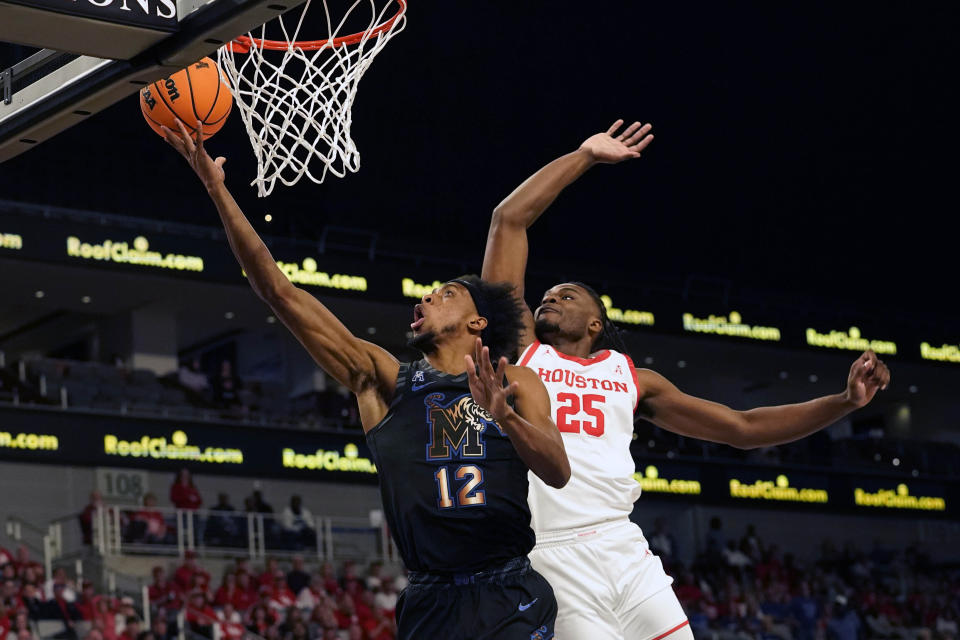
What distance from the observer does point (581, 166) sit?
216 inches

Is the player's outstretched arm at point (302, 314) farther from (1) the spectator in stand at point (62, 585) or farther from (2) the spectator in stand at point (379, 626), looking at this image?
(2) the spectator in stand at point (379, 626)

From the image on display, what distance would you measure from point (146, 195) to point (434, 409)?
19.5 m

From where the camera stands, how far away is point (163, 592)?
15.5 m

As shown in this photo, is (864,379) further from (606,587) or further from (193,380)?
(193,380)

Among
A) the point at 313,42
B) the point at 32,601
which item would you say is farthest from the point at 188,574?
the point at 313,42

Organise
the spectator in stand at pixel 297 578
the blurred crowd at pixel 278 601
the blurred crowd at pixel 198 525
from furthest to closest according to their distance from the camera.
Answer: the blurred crowd at pixel 198 525, the spectator in stand at pixel 297 578, the blurred crowd at pixel 278 601

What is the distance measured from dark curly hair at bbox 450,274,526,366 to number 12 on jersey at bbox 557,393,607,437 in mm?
367

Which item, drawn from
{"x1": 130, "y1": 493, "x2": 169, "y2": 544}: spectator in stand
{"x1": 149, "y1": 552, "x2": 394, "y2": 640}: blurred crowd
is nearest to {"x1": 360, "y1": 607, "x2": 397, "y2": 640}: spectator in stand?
{"x1": 149, "y1": 552, "x2": 394, "y2": 640}: blurred crowd

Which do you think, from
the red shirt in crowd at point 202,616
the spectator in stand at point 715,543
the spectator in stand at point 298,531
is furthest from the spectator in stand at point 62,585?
the spectator in stand at point 715,543

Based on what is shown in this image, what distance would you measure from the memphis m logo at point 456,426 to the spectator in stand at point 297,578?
12540mm

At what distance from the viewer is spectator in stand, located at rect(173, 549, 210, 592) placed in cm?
1585

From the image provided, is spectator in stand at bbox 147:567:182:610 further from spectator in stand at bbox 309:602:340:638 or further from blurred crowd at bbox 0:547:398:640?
spectator in stand at bbox 309:602:340:638

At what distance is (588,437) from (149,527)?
13.1 metres

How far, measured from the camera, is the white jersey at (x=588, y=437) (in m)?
4.85
